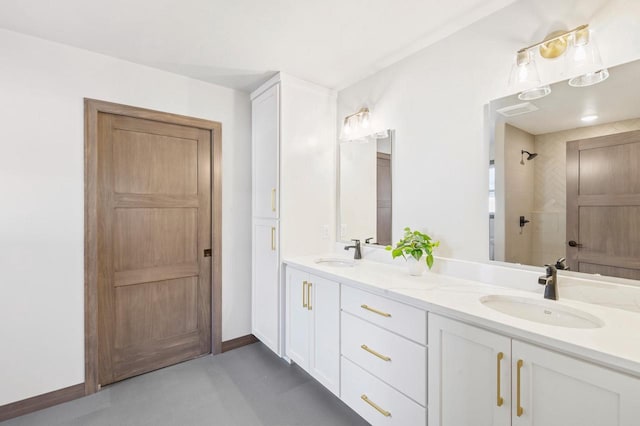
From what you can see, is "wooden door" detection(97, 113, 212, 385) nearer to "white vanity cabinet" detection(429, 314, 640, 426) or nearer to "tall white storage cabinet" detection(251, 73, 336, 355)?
"tall white storage cabinet" detection(251, 73, 336, 355)

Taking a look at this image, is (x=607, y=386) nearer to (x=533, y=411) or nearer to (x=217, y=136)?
(x=533, y=411)

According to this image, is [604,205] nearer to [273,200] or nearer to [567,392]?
[567,392]

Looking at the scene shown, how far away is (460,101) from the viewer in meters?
1.81

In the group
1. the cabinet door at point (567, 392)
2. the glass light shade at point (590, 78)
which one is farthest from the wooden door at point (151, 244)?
the glass light shade at point (590, 78)

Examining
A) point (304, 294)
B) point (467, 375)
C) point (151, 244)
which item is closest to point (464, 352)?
point (467, 375)

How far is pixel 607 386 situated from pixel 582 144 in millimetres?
1064

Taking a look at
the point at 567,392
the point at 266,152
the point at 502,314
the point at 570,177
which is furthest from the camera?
the point at 266,152

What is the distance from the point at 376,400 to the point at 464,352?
25.9 inches

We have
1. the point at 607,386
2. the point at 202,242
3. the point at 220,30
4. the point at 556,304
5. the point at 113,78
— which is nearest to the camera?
the point at 607,386

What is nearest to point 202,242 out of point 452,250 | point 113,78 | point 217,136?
point 217,136

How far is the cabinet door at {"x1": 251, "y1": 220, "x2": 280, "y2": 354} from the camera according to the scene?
2.49 metres

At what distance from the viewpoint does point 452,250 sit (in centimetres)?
185

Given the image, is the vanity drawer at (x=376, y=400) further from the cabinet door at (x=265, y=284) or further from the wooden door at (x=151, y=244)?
the wooden door at (x=151, y=244)

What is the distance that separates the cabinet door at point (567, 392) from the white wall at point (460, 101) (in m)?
0.77
